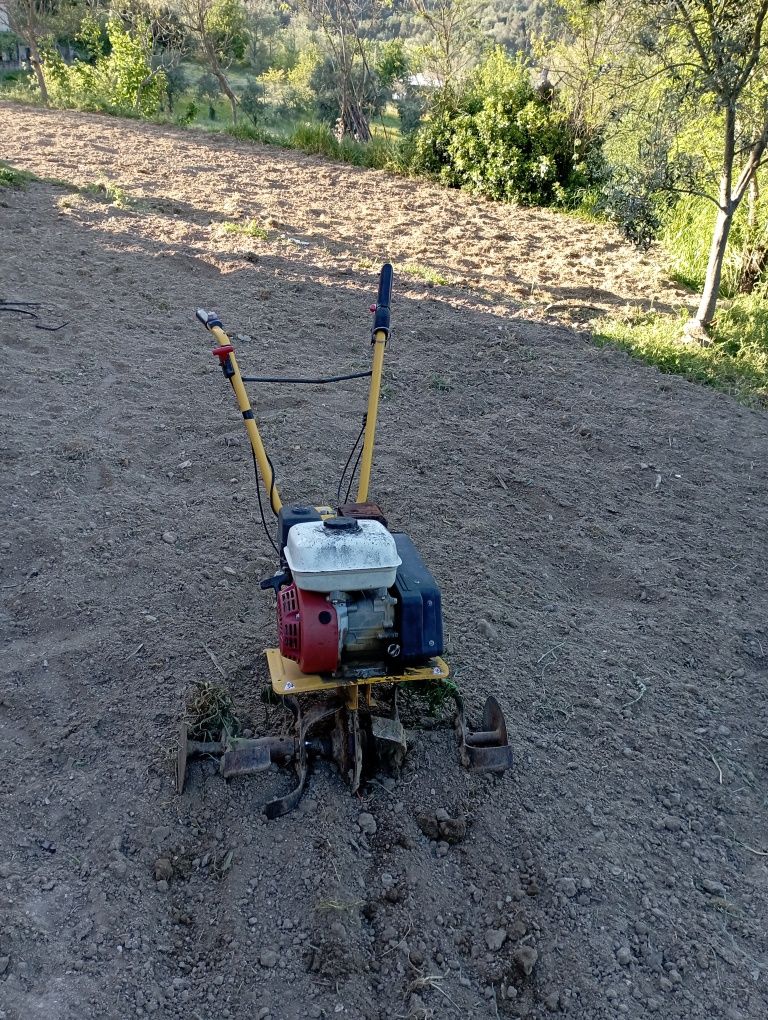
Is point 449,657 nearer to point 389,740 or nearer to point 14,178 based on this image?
point 389,740

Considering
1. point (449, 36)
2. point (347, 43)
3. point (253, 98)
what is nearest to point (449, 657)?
point (449, 36)

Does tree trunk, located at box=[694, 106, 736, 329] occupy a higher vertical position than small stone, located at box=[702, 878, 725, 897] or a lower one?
higher

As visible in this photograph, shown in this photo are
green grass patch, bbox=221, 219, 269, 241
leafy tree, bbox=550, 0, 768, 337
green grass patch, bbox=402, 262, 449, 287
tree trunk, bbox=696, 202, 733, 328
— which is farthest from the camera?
green grass patch, bbox=221, 219, 269, 241

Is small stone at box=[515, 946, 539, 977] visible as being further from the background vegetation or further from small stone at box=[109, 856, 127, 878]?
the background vegetation

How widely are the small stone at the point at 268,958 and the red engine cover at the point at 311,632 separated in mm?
803

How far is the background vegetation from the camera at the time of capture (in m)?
6.86

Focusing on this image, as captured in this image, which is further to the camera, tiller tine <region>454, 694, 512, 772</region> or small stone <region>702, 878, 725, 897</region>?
tiller tine <region>454, 694, 512, 772</region>

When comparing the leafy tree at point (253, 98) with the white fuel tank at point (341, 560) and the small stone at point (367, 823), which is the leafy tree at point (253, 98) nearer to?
the white fuel tank at point (341, 560)

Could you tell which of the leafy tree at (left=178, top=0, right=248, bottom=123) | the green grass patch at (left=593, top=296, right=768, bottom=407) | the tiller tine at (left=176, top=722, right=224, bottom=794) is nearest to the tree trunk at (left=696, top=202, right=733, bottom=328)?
the green grass patch at (left=593, top=296, right=768, bottom=407)

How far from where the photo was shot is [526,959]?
240 centimetres

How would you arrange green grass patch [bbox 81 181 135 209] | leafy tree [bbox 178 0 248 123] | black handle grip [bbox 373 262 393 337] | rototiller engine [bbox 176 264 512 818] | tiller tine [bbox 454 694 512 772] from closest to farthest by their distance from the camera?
rototiller engine [bbox 176 264 512 818] → tiller tine [bbox 454 694 512 772] → black handle grip [bbox 373 262 393 337] → green grass patch [bbox 81 181 135 209] → leafy tree [bbox 178 0 248 123]

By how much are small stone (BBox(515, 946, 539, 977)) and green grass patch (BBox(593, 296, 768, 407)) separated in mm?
5101

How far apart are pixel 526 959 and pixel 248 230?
26.8 feet

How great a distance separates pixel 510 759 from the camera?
2.92 m
